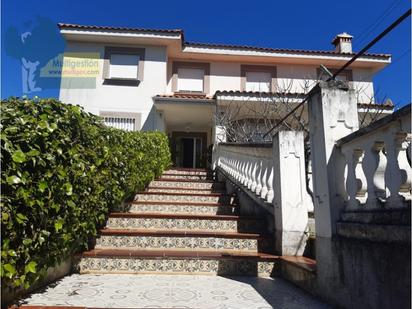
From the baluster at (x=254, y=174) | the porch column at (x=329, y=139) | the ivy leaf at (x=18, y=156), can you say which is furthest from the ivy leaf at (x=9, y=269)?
the baluster at (x=254, y=174)

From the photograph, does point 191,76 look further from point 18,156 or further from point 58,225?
point 18,156

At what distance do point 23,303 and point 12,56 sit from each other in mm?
16027

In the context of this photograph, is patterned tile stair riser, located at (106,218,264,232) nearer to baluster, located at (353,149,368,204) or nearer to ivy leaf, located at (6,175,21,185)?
baluster, located at (353,149,368,204)

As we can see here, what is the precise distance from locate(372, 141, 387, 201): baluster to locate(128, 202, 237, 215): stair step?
11.1 feet

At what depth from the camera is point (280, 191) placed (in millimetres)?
3654

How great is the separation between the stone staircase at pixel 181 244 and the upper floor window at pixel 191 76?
901 cm

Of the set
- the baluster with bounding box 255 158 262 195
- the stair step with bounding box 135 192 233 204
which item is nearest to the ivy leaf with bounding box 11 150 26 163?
the baluster with bounding box 255 158 262 195

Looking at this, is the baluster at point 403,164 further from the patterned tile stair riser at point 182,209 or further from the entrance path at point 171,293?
the patterned tile stair riser at point 182,209

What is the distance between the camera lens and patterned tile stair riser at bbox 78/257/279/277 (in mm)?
3465

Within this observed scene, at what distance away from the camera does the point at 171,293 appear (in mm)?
2779

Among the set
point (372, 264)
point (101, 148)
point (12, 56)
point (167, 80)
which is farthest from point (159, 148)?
point (12, 56)

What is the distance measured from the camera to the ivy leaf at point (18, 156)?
1.90 m

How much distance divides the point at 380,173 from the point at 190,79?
12167 mm

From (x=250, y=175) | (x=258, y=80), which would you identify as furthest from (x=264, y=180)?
(x=258, y=80)
